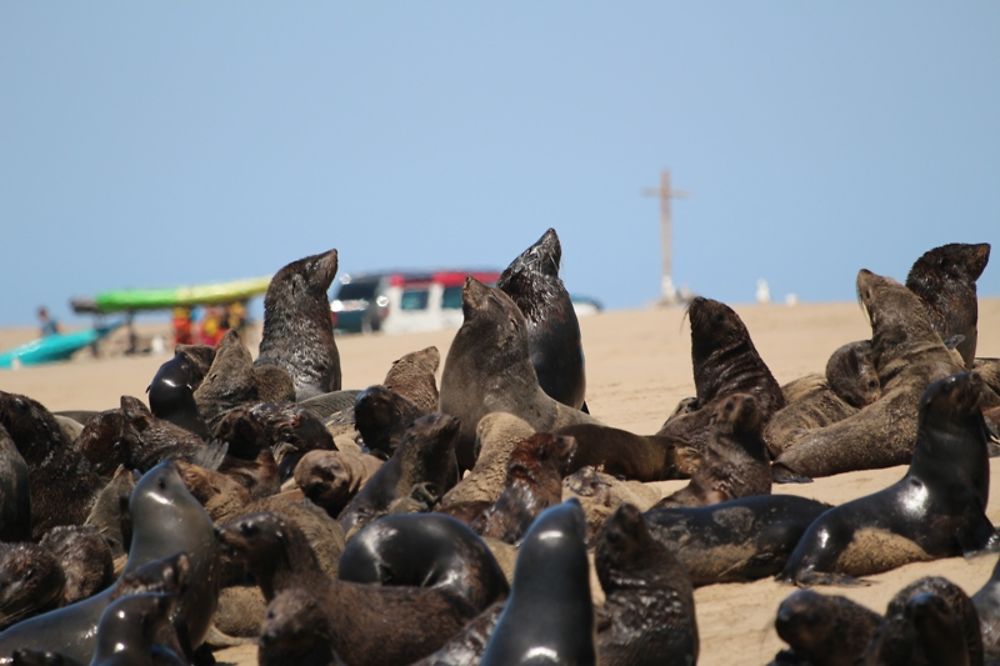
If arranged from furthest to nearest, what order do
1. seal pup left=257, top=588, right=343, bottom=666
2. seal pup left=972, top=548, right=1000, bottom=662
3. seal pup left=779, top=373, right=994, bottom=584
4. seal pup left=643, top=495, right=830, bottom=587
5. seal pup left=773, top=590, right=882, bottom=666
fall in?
seal pup left=643, top=495, right=830, bottom=587
seal pup left=779, top=373, right=994, bottom=584
seal pup left=257, top=588, right=343, bottom=666
seal pup left=972, top=548, right=1000, bottom=662
seal pup left=773, top=590, right=882, bottom=666

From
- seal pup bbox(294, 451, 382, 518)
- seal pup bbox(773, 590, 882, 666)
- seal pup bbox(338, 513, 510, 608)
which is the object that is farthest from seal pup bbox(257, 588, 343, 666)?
seal pup bbox(294, 451, 382, 518)

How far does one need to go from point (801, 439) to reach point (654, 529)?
2.78 metres

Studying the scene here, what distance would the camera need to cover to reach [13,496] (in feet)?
25.6

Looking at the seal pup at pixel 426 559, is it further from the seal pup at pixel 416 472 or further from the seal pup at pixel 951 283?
the seal pup at pixel 951 283

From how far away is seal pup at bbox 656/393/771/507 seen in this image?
7395 millimetres

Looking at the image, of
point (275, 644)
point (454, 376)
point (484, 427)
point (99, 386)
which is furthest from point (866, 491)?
point (99, 386)

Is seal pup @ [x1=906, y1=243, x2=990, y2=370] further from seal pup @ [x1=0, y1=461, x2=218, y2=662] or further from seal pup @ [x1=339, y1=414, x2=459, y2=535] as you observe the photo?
seal pup @ [x1=0, y1=461, x2=218, y2=662]

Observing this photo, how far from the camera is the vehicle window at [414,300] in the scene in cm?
3062

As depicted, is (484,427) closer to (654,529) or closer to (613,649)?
(654,529)

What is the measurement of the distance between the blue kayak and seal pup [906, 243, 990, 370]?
77.5ft

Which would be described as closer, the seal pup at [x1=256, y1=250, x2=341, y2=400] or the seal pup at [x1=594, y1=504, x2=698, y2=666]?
the seal pup at [x1=594, y1=504, x2=698, y2=666]

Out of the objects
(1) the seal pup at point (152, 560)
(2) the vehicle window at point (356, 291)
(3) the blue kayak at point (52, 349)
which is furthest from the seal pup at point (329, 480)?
A: (3) the blue kayak at point (52, 349)

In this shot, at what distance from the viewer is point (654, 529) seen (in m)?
6.35

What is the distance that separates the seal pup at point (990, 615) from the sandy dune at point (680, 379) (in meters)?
0.59
